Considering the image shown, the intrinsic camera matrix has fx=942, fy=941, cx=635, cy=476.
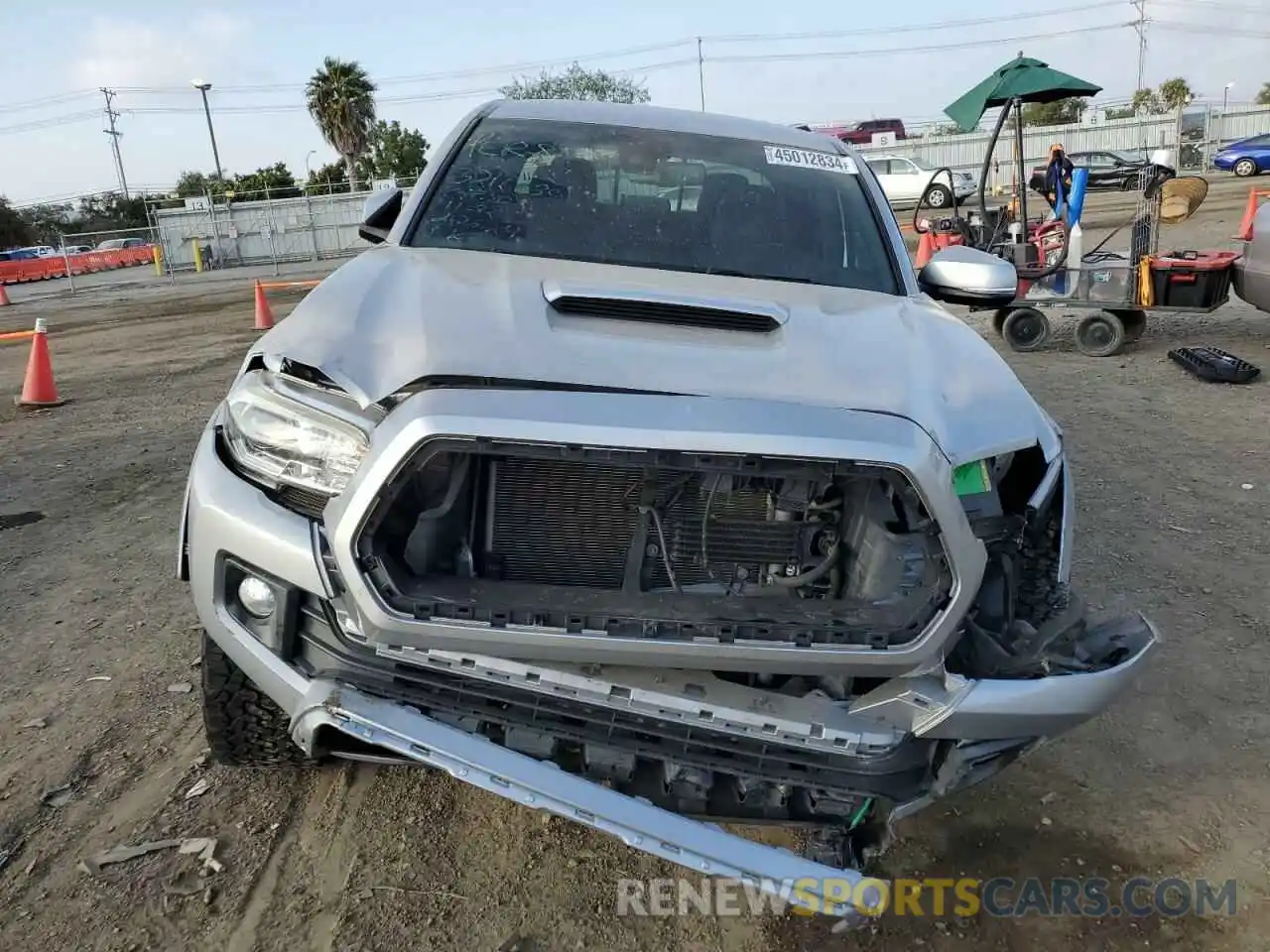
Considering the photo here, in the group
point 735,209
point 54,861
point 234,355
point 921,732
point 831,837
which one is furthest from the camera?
point 234,355

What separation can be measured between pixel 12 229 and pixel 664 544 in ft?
199

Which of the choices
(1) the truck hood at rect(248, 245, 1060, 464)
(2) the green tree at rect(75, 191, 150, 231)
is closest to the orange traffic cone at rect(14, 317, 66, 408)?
(1) the truck hood at rect(248, 245, 1060, 464)

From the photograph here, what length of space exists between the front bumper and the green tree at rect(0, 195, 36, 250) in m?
58.3

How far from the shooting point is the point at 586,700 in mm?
2008

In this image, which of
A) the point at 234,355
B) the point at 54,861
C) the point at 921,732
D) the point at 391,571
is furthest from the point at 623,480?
the point at 234,355

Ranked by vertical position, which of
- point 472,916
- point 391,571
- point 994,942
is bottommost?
point 994,942

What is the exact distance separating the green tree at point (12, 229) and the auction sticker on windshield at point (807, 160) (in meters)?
57.5

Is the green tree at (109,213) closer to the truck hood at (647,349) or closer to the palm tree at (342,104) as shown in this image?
the palm tree at (342,104)

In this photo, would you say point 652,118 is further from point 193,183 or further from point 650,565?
point 193,183

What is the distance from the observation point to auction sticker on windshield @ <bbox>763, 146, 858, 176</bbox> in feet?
11.9

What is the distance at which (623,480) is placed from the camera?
214 cm

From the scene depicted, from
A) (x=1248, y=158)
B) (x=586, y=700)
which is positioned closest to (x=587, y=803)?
(x=586, y=700)

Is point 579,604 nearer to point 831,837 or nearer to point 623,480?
point 623,480

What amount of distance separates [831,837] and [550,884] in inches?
29.4
